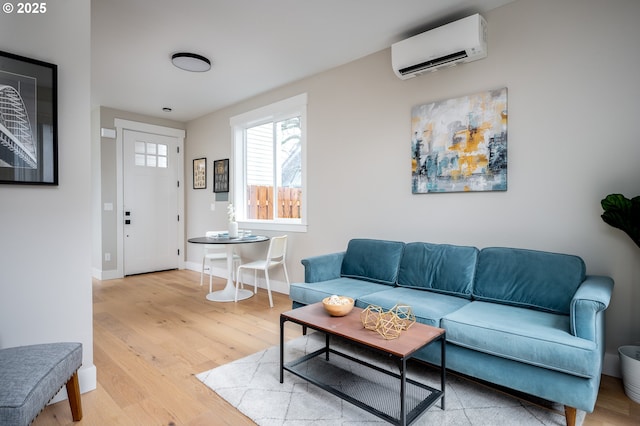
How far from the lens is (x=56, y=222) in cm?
200

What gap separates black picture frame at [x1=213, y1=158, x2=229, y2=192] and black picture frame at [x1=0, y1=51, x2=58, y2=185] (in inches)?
132

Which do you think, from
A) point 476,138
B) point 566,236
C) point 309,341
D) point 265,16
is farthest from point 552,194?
point 265,16

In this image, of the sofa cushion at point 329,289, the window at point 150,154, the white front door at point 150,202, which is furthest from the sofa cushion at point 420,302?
the window at point 150,154

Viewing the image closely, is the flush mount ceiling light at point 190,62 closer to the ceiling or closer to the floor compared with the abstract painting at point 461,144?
closer to the ceiling

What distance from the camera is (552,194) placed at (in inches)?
97.5

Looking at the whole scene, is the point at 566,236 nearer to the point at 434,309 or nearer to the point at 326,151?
the point at 434,309

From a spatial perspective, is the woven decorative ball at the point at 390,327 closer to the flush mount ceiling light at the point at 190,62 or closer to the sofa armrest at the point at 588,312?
the sofa armrest at the point at 588,312

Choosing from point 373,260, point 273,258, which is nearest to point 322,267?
point 373,260

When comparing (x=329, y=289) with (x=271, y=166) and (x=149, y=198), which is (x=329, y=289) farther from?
(x=149, y=198)

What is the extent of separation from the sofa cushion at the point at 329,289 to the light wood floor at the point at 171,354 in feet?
1.33

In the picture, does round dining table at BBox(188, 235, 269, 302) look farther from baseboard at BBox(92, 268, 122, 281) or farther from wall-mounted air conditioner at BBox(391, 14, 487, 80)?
wall-mounted air conditioner at BBox(391, 14, 487, 80)

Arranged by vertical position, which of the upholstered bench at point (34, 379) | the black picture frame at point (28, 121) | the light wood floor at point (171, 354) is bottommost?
the light wood floor at point (171, 354)

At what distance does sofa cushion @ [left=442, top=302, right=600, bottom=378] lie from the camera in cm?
167

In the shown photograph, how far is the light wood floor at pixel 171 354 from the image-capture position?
1876mm
